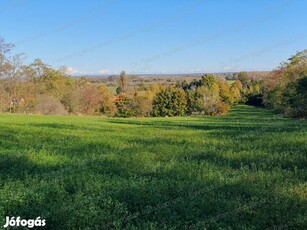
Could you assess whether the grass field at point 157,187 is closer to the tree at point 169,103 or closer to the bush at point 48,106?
the bush at point 48,106

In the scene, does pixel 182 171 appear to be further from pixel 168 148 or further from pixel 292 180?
pixel 168 148

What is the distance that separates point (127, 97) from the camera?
11962 cm

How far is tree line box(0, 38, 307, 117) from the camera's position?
7050cm

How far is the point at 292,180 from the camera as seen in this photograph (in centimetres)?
695

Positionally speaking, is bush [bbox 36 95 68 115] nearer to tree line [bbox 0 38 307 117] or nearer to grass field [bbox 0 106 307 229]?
tree line [bbox 0 38 307 117]

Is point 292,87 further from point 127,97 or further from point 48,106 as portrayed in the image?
point 127,97

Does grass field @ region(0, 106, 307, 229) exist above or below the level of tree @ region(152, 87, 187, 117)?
above

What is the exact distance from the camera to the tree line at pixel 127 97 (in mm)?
70500

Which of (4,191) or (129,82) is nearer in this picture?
(4,191)

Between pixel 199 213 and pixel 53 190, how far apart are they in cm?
266

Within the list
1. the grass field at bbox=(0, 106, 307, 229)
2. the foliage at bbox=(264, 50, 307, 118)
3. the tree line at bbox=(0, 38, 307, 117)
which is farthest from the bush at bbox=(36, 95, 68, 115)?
the grass field at bbox=(0, 106, 307, 229)

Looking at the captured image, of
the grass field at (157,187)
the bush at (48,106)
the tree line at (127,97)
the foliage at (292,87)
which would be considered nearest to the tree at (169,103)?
the tree line at (127,97)

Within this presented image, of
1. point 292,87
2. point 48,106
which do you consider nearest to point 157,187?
point 292,87

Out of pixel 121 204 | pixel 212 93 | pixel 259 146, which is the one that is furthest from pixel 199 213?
pixel 212 93
